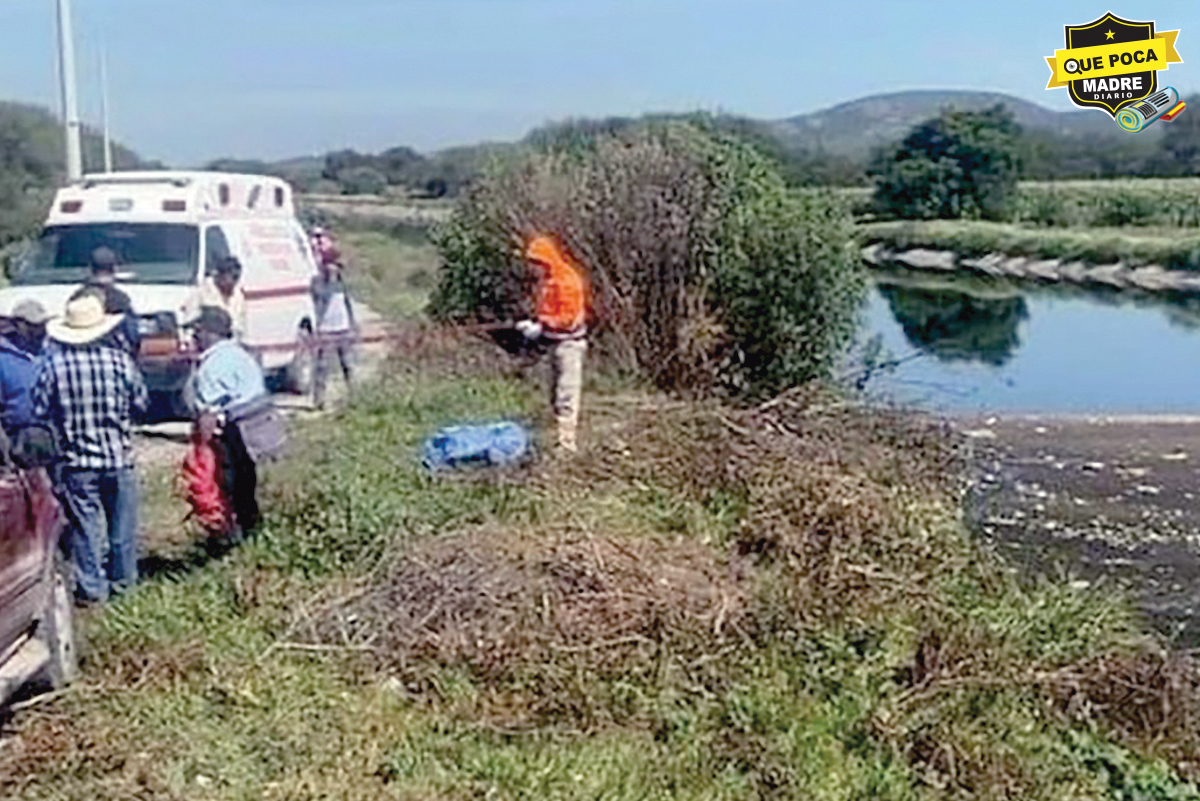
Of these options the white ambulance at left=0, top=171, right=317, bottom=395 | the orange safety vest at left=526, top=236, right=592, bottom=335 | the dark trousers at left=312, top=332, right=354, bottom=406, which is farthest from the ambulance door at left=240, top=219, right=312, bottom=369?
the orange safety vest at left=526, top=236, right=592, bottom=335

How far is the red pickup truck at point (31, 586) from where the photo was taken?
6930 millimetres

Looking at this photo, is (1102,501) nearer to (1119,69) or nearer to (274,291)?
(274,291)

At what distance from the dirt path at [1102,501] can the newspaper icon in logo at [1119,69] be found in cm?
603

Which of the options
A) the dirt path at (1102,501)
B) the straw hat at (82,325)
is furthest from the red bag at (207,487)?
the dirt path at (1102,501)

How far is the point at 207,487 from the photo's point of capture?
1035 cm

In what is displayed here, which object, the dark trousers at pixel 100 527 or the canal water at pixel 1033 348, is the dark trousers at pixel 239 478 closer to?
the dark trousers at pixel 100 527

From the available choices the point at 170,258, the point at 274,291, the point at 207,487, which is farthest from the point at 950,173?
the point at 207,487

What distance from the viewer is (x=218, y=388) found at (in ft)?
34.1

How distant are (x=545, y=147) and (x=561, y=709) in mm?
15037

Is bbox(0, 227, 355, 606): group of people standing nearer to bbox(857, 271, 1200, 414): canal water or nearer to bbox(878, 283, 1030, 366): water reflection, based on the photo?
bbox(857, 271, 1200, 414): canal water

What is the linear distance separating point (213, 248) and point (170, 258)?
17.7 inches

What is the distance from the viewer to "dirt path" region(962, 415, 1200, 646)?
13305 mm

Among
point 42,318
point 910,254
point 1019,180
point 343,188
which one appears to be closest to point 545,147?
point 42,318

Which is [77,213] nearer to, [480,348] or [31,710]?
[480,348]
